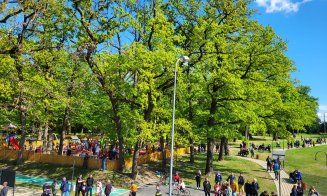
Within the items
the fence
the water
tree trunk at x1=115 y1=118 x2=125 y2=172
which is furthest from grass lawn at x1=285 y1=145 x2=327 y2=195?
tree trunk at x1=115 y1=118 x2=125 y2=172

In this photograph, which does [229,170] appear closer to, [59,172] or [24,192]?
[59,172]

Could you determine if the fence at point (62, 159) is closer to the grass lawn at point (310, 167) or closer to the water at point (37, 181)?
the water at point (37, 181)

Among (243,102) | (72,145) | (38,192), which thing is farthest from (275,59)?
(72,145)

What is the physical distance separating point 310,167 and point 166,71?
81.0 feet

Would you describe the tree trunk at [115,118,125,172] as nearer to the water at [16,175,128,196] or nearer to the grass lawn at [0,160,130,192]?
the grass lawn at [0,160,130,192]

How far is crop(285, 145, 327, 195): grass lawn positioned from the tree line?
537 cm

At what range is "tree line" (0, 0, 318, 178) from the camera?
27.7 meters

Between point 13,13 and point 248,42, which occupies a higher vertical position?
point 248,42

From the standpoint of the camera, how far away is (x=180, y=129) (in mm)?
29203

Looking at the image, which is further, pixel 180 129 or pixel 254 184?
pixel 180 129

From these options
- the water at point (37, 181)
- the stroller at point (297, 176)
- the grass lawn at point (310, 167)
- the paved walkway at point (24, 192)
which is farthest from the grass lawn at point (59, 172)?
the grass lawn at point (310, 167)

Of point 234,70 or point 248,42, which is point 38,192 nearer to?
point 234,70

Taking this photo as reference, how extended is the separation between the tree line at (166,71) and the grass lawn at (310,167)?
5372 millimetres

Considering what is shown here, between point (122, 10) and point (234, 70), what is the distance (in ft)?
38.6
